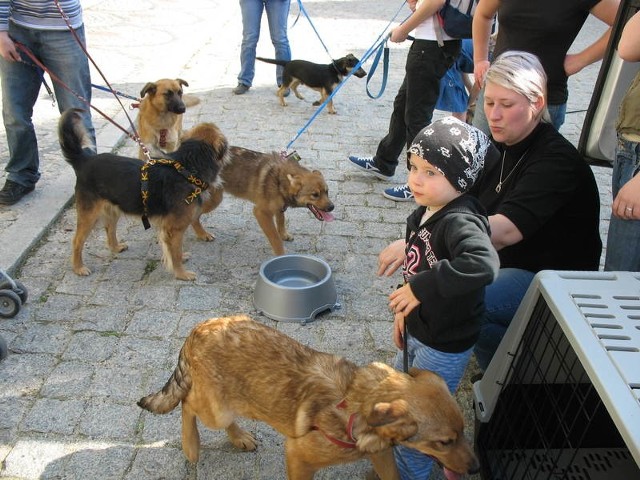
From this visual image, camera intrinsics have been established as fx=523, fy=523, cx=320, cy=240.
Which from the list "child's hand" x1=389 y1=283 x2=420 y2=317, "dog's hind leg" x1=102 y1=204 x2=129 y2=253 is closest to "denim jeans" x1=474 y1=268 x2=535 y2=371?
"child's hand" x1=389 y1=283 x2=420 y2=317

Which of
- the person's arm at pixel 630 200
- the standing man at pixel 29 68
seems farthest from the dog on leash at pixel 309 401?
the standing man at pixel 29 68

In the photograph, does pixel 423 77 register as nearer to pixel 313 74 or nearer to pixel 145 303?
pixel 145 303

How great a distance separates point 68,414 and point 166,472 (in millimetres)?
786

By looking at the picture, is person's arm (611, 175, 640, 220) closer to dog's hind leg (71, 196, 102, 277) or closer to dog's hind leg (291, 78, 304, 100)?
dog's hind leg (71, 196, 102, 277)

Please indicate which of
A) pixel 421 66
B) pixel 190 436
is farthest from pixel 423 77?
pixel 190 436

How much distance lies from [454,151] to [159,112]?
4.65 m

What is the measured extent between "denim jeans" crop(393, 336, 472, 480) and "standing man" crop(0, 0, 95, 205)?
4381mm

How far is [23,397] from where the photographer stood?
3.34m

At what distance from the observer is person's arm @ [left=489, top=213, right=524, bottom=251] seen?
2883 millimetres

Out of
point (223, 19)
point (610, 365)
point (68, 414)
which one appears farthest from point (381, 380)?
point (223, 19)

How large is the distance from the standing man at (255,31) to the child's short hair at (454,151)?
745 centimetres

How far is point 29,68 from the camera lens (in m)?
5.03

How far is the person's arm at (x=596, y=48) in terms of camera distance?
379cm

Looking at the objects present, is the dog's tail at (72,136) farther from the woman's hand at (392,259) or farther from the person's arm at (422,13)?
the person's arm at (422,13)
